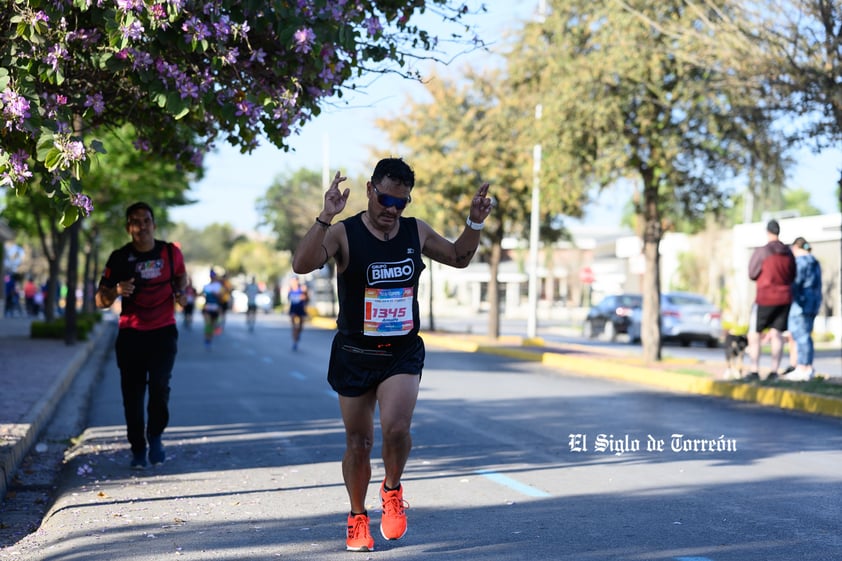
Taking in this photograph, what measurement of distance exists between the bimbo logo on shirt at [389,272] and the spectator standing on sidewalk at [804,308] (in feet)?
35.6

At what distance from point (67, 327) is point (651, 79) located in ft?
43.5

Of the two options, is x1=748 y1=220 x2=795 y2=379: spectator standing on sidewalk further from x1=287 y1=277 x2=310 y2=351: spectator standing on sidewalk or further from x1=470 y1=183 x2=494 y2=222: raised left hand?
x1=287 y1=277 x2=310 y2=351: spectator standing on sidewalk

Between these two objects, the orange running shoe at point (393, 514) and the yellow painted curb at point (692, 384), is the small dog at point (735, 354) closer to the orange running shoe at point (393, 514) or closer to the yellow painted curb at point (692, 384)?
the yellow painted curb at point (692, 384)

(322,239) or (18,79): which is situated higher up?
(18,79)

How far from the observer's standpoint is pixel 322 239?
6.11 m

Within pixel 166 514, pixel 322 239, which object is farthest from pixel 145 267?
pixel 322 239

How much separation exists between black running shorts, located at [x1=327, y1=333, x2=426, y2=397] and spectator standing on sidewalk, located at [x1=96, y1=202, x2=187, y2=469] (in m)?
3.50

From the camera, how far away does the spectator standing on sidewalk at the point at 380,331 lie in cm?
634

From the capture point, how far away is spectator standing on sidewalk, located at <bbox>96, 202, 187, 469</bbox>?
954 cm

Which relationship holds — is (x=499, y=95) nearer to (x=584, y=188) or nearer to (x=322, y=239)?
(x=584, y=188)

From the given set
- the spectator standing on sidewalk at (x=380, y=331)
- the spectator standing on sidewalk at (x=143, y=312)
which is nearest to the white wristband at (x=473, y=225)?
the spectator standing on sidewalk at (x=380, y=331)

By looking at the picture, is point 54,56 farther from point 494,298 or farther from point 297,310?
point 494,298

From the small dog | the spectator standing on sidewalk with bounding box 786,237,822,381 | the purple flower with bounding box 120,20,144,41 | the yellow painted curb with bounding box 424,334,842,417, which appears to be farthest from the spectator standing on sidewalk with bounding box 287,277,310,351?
the purple flower with bounding box 120,20,144,41

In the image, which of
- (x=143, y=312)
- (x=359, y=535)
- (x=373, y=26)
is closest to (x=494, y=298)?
(x=143, y=312)
